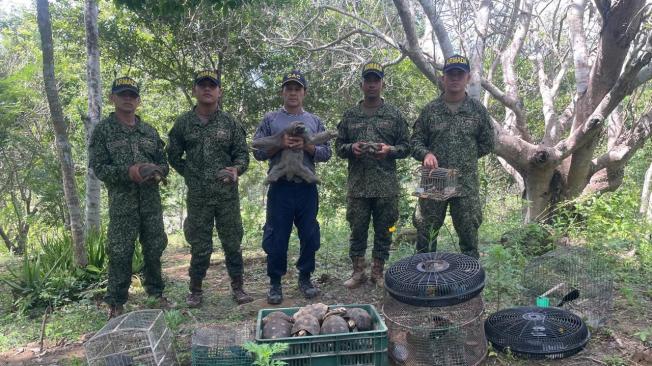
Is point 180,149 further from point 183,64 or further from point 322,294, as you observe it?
point 183,64

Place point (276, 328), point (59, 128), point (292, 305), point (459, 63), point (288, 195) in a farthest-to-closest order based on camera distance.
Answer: point (59, 128), point (292, 305), point (288, 195), point (459, 63), point (276, 328)

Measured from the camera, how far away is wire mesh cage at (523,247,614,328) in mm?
3742

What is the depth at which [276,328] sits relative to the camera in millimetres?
2930

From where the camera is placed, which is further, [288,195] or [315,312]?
[288,195]

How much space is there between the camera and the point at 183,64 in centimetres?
803

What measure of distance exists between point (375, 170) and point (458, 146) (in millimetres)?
779

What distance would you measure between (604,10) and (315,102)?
493cm

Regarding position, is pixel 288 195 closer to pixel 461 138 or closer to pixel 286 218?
pixel 286 218

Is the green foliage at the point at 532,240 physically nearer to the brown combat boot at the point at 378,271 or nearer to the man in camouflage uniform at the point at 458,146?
the man in camouflage uniform at the point at 458,146

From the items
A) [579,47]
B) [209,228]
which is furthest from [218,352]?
[579,47]

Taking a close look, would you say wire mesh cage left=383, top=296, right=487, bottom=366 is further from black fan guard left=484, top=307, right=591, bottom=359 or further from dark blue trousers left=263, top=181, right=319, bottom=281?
dark blue trousers left=263, top=181, right=319, bottom=281

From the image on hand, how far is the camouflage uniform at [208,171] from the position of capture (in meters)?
4.13

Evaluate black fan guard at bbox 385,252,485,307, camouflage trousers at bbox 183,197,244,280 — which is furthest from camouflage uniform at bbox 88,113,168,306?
black fan guard at bbox 385,252,485,307

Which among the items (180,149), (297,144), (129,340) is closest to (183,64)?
(180,149)
